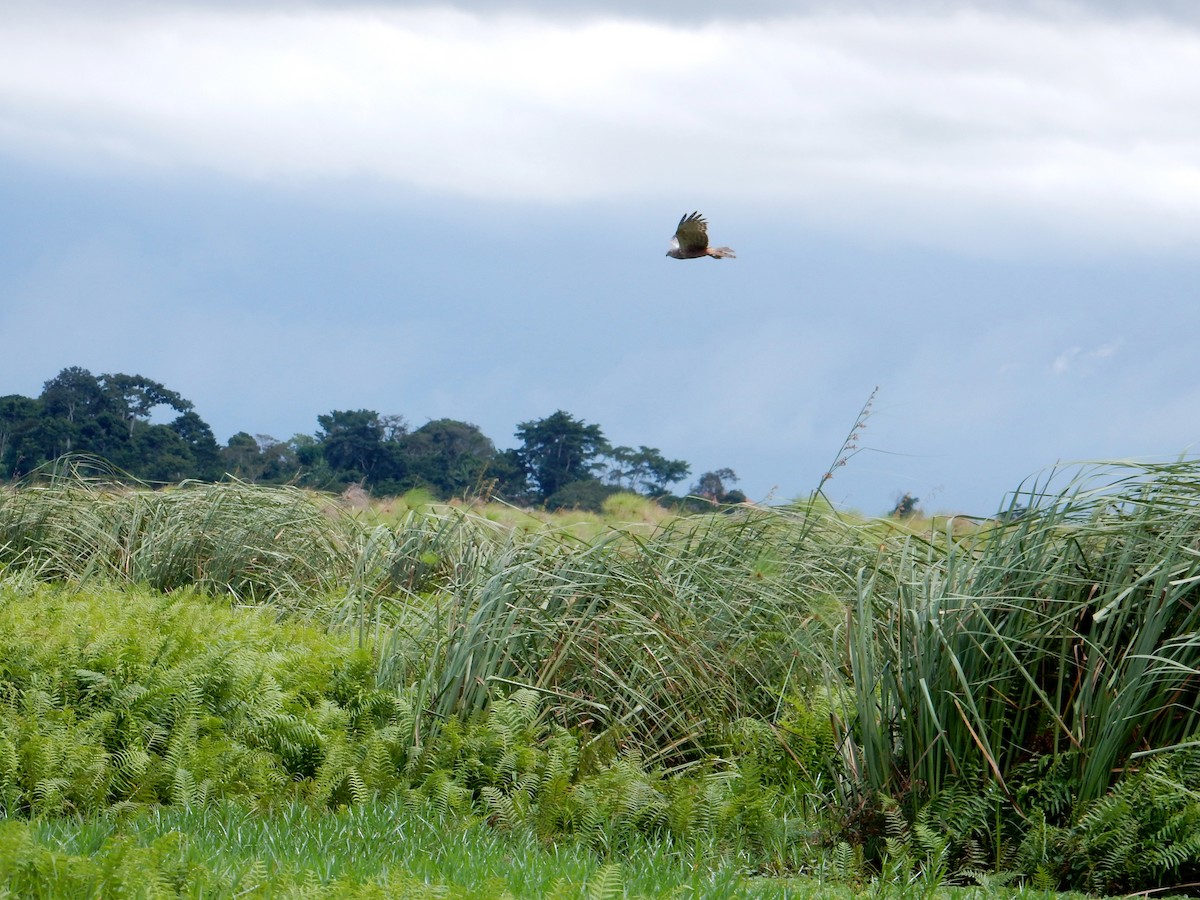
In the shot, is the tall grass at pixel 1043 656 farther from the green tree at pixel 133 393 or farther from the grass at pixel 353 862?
the green tree at pixel 133 393

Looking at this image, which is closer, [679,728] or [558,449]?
[679,728]

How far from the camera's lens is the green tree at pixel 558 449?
39688 millimetres

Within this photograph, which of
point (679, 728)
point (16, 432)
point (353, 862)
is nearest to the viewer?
point (353, 862)

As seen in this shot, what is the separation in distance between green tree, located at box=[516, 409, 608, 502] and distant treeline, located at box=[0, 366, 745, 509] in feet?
0.11

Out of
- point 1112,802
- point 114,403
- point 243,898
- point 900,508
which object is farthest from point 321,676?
point 114,403

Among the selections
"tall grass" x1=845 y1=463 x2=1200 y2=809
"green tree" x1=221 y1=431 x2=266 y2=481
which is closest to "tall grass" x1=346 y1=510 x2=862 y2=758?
"tall grass" x1=845 y1=463 x2=1200 y2=809

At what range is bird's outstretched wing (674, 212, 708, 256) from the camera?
28.1ft

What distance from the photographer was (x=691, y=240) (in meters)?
8.76

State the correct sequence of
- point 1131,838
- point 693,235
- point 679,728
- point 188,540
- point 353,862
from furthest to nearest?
1. point 188,540
2. point 693,235
3. point 679,728
4. point 1131,838
5. point 353,862

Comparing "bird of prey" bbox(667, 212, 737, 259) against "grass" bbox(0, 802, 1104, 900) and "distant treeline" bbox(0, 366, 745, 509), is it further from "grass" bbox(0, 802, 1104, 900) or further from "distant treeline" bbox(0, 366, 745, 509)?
"distant treeline" bbox(0, 366, 745, 509)

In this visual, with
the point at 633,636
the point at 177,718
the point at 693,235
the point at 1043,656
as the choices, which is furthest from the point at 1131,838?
the point at 693,235

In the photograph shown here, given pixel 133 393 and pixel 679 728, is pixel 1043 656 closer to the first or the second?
pixel 679 728

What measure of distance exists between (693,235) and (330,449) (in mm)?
31798

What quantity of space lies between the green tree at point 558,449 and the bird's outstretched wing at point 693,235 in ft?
101
